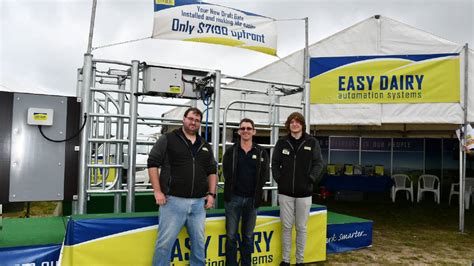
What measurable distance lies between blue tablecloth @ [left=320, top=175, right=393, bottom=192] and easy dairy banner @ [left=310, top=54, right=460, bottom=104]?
4.02m

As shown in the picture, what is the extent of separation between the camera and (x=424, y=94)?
601cm

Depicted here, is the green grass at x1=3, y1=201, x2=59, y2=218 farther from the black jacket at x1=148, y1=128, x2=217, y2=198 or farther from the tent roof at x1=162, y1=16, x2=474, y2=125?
the black jacket at x1=148, y1=128, x2=217, y2=198

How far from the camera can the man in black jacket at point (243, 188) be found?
3.49m

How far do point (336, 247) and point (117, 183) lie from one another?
2.93 metres

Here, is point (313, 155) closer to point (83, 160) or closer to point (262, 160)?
point (262, 160)

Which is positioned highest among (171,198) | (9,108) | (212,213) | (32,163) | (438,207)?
(9,108)

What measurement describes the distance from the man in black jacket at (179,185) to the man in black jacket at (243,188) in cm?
35

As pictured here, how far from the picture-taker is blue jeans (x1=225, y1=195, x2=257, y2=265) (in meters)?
3.51

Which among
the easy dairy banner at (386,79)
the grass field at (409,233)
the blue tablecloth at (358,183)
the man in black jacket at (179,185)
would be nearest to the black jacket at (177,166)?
the man in black jacket at (179,185)

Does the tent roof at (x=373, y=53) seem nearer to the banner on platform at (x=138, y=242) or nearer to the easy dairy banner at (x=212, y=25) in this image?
the easy dairy banner at (x=212, y=25)

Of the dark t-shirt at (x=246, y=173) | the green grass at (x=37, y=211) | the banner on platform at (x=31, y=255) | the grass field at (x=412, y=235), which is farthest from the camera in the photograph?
the green grass at (x=37, y=211)

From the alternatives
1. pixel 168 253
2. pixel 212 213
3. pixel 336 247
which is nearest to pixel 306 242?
pixel 336 247

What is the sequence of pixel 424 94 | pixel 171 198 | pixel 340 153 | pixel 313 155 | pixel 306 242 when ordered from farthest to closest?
pixel 340 153
pixel 424 94
pixel 306 242
pixel 313 155
pixel 171 198

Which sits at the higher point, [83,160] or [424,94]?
[424,94]
